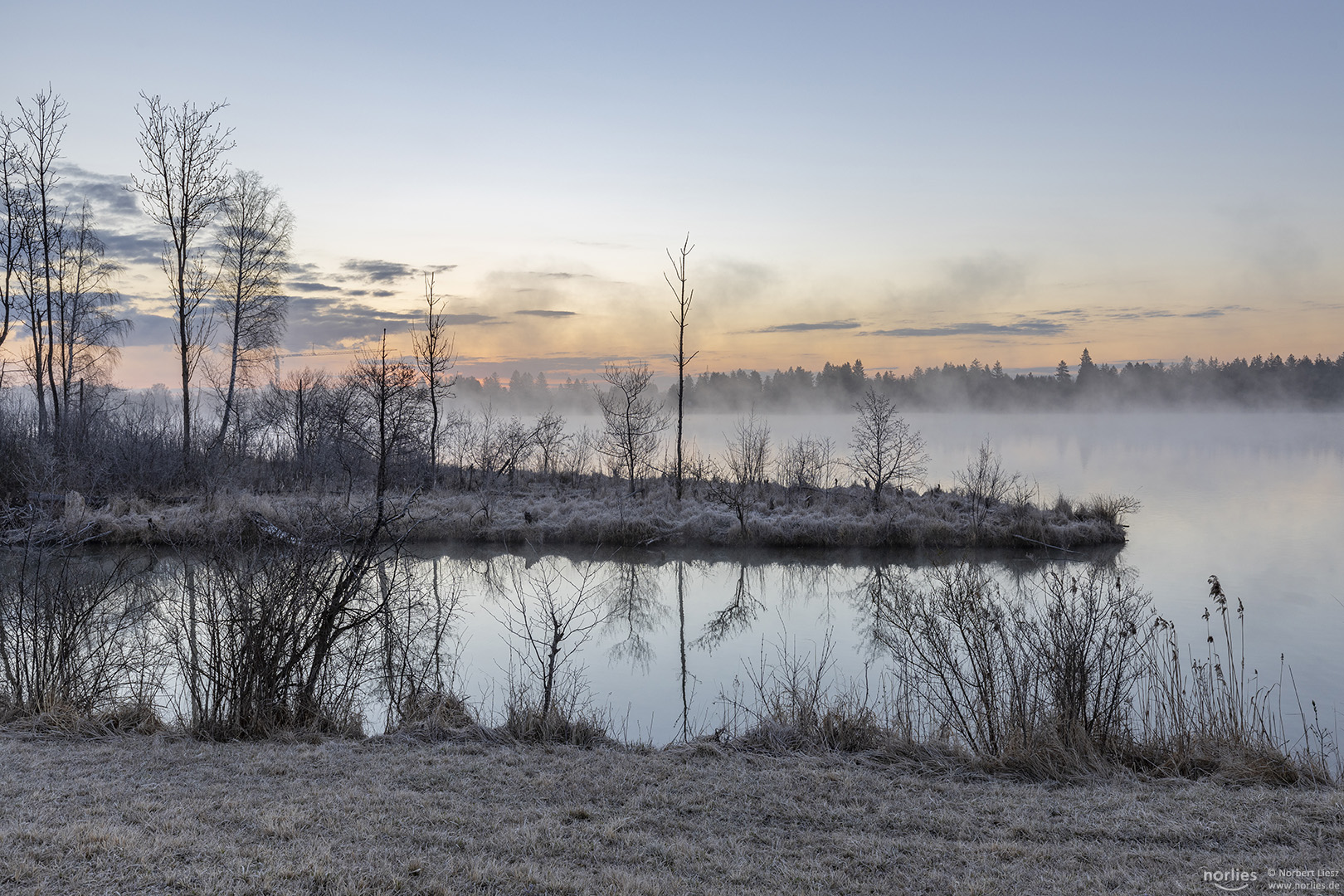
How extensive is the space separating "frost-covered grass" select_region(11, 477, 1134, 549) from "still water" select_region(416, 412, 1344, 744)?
1126 millimetres

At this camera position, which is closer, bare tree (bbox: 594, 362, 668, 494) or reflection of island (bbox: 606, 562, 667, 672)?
reflection of island (bbox: 606, 562, 667, 672)

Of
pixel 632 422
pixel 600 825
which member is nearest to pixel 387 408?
pixel 632 422

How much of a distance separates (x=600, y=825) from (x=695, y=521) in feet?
59.2

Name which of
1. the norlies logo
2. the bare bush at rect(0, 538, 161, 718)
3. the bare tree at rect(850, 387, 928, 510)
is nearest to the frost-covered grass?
the bare tree at rect(850, 387, 928, 510)

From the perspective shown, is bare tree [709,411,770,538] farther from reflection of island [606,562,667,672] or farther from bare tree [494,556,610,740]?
bare tree [494,556,610,740]

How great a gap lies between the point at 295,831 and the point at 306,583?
10.6 ft

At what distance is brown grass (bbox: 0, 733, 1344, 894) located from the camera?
13.4ft

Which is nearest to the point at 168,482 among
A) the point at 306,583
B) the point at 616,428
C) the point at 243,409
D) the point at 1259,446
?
the point at 243,409

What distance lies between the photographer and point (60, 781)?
5.39 metres

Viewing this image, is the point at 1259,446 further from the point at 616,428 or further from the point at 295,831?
the point at 295,831

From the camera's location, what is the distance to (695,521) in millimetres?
22859

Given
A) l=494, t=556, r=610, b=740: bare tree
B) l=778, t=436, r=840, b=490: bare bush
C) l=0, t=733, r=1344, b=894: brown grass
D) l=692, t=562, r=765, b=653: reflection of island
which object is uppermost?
l=778, t=436, r=840, b=490: bare bush

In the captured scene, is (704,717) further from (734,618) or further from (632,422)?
(632,422)

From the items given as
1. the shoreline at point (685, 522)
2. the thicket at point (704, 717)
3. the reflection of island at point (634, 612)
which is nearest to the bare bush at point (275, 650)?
the thicket at point (704, 717)
